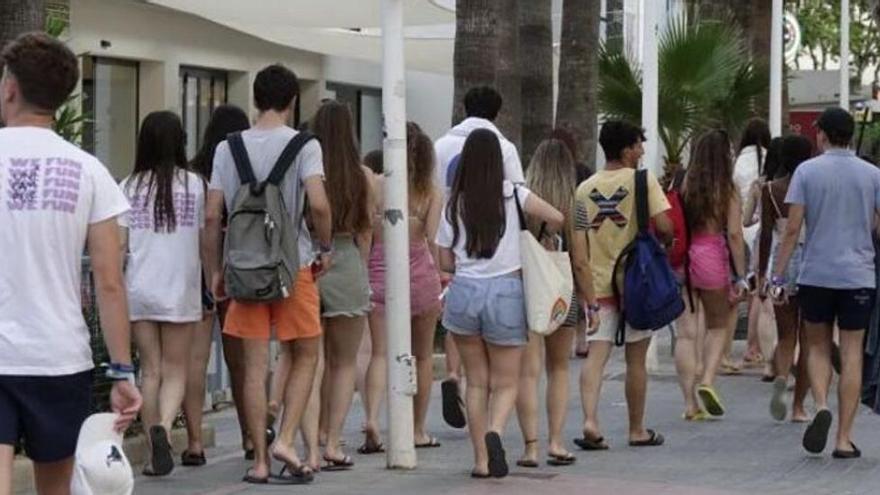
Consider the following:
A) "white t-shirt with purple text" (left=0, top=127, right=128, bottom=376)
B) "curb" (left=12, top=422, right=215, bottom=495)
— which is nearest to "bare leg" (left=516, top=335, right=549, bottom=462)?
"curb" (left=12, top=422, right=215, bottom=495)

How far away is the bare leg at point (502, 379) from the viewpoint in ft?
32.8

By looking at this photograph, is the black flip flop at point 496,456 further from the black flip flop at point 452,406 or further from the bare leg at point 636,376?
the black flip flop at point 452,406

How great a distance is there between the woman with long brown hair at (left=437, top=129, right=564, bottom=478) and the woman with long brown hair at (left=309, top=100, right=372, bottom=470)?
0.44 metres

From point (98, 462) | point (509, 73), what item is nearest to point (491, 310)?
point (98, 462)

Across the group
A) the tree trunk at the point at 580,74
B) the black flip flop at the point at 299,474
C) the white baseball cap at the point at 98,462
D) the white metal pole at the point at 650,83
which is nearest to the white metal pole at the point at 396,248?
the black flip flop at the point at 299,474

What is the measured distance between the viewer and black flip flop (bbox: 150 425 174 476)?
9.70 metres

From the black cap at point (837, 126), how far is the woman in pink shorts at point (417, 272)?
221 cm

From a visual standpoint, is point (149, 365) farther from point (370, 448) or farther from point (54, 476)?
point (54, 476)

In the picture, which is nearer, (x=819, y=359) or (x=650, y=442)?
(x=819, y=359)

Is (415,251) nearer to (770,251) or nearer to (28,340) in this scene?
(770,251)

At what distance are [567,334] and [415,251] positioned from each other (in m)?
0.97

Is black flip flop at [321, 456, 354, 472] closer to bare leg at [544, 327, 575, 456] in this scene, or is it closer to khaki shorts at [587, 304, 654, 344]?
bare leg at [544, 327, 575, 456]

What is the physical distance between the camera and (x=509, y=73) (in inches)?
736

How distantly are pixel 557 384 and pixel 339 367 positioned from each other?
49.6 inches
